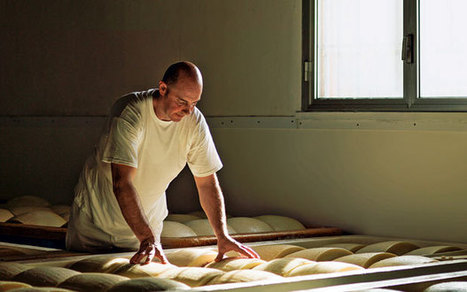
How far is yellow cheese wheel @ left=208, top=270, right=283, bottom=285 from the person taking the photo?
128 inches

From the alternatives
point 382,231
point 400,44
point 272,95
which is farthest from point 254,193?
point 400,44

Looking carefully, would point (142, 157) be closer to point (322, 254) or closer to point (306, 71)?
point (322, 254)

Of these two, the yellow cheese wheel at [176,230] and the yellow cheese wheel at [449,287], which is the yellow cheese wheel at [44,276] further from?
the yellow cheese wheel at [176,230]

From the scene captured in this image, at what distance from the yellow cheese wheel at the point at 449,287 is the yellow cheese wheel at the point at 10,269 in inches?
64.6

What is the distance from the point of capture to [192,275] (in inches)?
136

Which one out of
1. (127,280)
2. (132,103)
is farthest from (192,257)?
(127,280)

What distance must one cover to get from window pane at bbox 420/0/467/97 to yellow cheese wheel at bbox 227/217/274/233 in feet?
4.11

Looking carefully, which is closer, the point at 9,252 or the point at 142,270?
the point at 142,270

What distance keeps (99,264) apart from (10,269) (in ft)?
1.25

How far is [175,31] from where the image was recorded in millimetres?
6227

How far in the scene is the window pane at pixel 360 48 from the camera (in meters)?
5.12

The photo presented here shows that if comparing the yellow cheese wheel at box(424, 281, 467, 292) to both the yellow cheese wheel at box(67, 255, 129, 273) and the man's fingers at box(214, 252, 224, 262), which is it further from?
the yellow cheese wheel at box(67, 255, 129, 273)

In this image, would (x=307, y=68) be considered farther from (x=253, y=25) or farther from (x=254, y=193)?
(x=254, y=193)

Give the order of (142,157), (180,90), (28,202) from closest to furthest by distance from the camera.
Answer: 1. (180,90)
2. (142,157)
3. (28,202)
